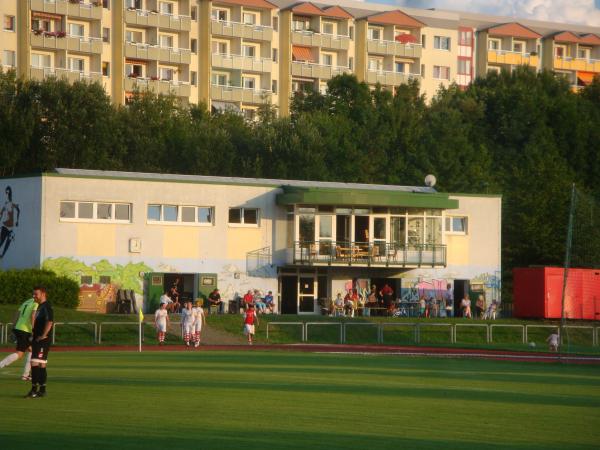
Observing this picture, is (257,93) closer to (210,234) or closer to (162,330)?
(210,234)

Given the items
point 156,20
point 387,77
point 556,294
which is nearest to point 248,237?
point 556,294

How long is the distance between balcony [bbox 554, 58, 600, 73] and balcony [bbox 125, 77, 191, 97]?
44263 mm

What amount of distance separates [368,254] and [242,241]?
6219 mm

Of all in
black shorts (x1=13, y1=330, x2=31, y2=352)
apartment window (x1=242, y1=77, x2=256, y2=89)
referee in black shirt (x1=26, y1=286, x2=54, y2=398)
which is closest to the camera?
referee in black shirt (x1=26, y1=286, x2=54, y2=398)

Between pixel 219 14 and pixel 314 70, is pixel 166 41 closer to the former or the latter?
pixel 219 14

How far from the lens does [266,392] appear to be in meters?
22.6

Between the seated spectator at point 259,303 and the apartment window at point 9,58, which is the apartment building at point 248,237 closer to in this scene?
the seated spectator at point 259,303

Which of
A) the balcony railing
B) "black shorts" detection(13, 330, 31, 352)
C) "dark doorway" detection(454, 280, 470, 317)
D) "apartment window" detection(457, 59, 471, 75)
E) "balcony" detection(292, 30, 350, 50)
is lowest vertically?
"black shorts" detection(13, 330, 31, 352)

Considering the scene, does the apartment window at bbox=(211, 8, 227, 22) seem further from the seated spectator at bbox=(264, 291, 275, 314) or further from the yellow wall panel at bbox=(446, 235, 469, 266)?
the seated spectator at bbox=(264, 291, 275, 314)

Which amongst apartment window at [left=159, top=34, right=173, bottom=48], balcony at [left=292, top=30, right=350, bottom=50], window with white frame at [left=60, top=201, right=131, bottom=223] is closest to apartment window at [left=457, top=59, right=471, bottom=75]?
balcony at [left=292, top=30, right=350, bottom=50]

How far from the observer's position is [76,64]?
97.9 meters

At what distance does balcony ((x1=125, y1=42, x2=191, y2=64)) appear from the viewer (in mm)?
99250

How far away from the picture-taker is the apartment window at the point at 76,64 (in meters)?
97.4

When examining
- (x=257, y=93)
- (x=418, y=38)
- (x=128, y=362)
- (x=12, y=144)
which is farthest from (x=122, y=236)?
(x=418, y=38)
